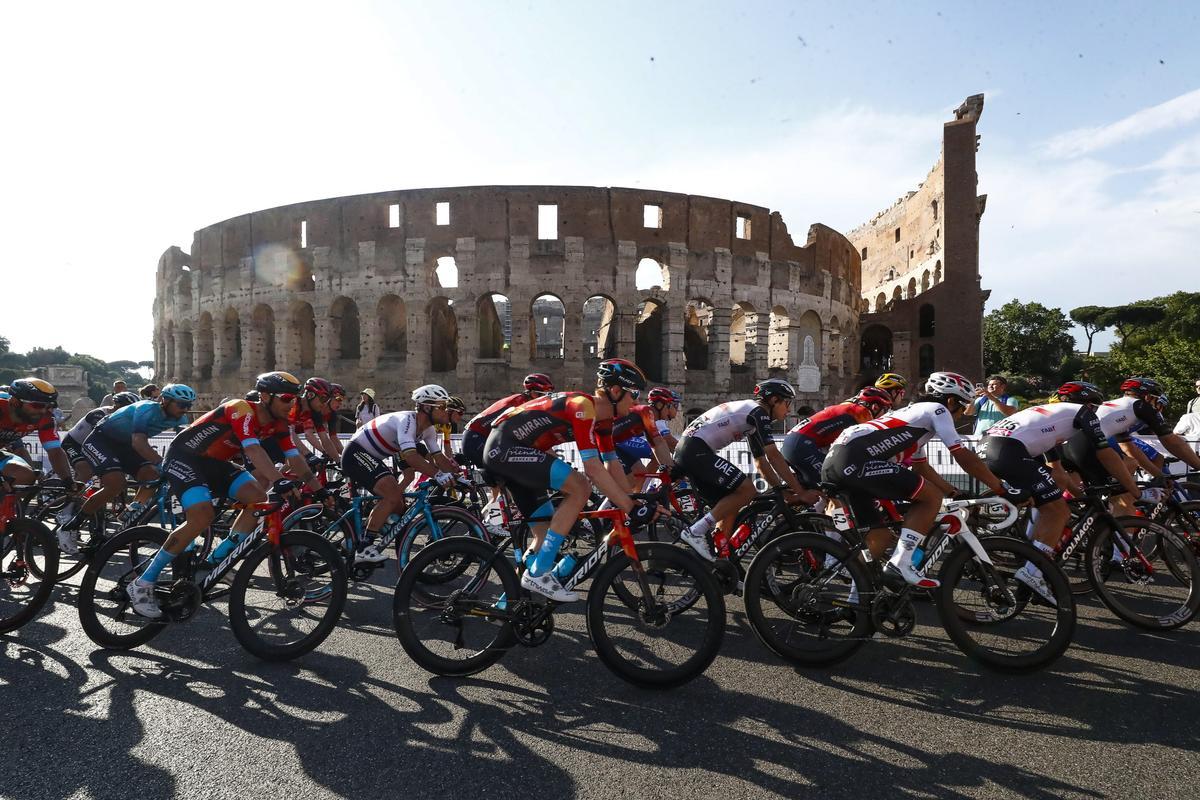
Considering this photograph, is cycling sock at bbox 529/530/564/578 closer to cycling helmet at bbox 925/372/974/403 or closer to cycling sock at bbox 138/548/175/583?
cycling sock at bbox 138/548/175/583

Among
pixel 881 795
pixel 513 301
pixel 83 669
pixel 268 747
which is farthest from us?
pixel 513 301

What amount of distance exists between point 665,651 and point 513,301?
1983cm

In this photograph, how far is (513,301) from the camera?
22938 mm

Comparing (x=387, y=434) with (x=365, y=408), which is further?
(x=365, y=408)

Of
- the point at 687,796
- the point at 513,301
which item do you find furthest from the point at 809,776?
the point at 513,301

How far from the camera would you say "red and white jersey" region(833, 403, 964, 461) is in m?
4.20

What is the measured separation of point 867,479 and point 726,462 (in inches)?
50.0

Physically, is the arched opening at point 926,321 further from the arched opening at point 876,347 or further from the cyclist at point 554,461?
the cyclist at point 554,461

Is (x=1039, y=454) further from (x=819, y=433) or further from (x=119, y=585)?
(x=119, y=585)

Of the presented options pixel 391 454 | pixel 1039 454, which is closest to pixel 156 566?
pixel 391 454

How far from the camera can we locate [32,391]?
5.89 m

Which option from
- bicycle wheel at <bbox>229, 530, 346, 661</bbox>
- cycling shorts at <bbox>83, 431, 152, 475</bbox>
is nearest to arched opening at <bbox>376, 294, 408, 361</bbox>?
cycling shorts at <bbox>83, 431, 152, 475</bbox>

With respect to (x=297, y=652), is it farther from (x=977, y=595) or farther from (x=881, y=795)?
(x=977, y=595)

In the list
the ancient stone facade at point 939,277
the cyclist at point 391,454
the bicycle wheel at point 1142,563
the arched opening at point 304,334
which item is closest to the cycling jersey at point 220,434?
the cyclist at point 391,454
